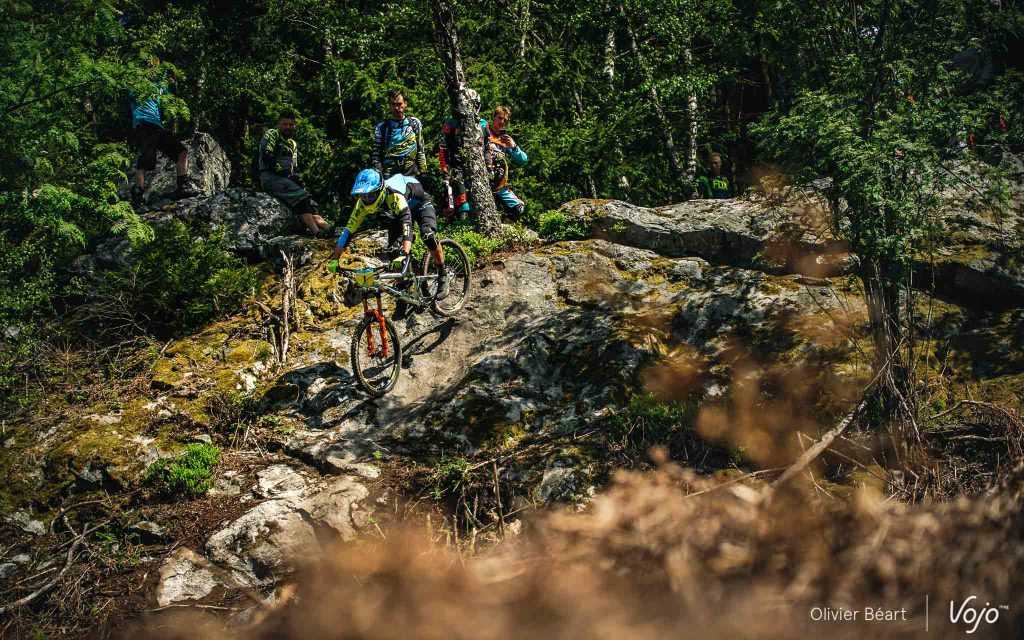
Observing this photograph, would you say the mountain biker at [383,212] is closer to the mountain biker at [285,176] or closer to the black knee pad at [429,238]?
the black knee pad at [429,238]

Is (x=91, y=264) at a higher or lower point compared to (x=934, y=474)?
higher

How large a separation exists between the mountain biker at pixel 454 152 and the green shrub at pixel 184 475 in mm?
6002

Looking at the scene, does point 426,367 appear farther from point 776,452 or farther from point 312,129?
point 312,129

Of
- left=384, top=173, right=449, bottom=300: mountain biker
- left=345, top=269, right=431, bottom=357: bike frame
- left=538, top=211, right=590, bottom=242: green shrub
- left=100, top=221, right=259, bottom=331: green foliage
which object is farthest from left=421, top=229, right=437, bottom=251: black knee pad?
left=100, top=221, right=259, bottom=331: green foliage

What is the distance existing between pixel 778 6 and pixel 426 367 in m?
5.57

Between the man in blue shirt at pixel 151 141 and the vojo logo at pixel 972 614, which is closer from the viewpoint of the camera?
the vojo logo at pixel 972 614

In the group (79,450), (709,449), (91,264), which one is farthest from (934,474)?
(91,264)

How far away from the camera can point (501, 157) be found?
11078mm

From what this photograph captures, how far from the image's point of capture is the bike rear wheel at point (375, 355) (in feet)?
23.6

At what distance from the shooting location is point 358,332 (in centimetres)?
723

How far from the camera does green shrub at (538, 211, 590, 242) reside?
10.2 metres

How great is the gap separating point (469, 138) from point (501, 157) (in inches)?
30.7

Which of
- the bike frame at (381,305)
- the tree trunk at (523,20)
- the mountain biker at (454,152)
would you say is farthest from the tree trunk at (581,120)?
the bike frame at (381,305)

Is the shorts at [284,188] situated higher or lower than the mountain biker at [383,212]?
higher
